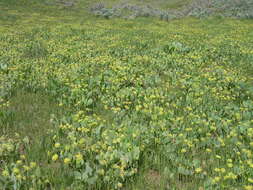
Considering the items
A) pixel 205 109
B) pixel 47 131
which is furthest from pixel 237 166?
pixel 47 131

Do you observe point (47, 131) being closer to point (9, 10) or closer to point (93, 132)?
point (93, 132)

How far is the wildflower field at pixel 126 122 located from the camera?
4391 mm

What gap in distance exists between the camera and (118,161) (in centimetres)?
468

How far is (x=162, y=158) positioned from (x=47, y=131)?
2.37 meters

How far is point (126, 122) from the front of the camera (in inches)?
232

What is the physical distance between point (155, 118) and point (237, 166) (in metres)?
1.98

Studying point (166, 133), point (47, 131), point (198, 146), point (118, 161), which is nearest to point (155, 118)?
point (166, 133)

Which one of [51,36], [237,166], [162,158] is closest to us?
[237,166]

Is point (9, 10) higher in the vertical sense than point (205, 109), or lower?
higher

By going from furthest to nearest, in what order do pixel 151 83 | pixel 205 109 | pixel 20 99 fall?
pixel 151 83
pixel 20 99
pixel 205 109

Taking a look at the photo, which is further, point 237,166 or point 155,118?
point 155,118

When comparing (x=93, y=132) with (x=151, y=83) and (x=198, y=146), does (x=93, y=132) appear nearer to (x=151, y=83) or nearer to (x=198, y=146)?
(x=198, y=146)

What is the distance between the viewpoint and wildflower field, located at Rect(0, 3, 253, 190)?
14.4 feet

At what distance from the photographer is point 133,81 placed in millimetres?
8578
